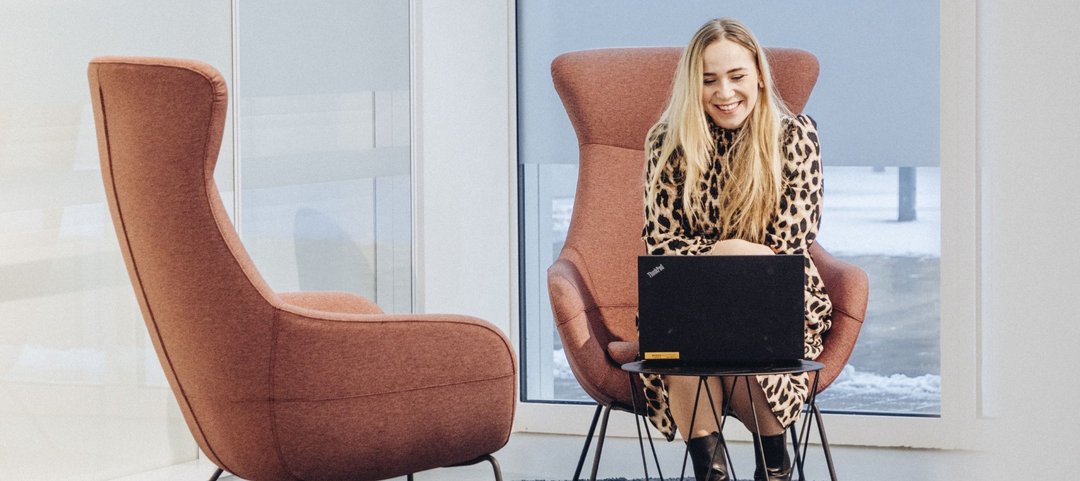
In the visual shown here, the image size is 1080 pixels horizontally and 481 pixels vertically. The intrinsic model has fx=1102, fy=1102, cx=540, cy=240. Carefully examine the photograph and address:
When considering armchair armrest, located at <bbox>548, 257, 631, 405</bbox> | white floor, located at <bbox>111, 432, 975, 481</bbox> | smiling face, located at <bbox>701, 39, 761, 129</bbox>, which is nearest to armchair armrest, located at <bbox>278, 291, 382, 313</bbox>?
armchair armrest, located at <bbox>548, 257, 631, 405</bbox>

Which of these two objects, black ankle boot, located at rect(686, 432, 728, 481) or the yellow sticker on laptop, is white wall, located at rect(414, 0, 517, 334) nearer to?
black ankle boot, located at rect(686, 432, 728, 481)

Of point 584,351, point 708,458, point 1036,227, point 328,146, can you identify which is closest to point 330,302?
point 584,351

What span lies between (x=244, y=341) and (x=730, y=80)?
52.6 inches

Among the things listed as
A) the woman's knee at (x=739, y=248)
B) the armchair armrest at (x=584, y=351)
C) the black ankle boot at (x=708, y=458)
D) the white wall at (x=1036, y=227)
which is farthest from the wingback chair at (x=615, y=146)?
the white wall at (x=1036, y=227)

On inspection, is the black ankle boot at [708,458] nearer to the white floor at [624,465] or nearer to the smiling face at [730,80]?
the smiling face at [730,80]

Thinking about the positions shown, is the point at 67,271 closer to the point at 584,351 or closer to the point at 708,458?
the point at 584,351

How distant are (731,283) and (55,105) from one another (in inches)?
63.9

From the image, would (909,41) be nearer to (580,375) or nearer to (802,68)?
(802,68)

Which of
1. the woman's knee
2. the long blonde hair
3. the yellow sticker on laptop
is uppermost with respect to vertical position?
the long blonde hair

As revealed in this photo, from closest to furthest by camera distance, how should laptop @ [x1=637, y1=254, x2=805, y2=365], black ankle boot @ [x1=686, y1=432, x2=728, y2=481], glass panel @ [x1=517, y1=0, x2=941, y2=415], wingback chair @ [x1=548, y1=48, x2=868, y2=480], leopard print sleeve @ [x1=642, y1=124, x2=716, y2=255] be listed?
laptop @ [x1=637, y1=254, x2=805, y2=365]
black ankle boot @ [x1=686, y1=432, x2=728, y2=481]
leopard print sleeve @ [x1=642, y1=124, x2=716, y2=255]
wingback chair @ [x1=548, y1=48, x2=868, y2=480]
glass panel @ [x1=517, y1=0, x2=941, y2=415]

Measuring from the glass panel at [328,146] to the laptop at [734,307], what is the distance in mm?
1456

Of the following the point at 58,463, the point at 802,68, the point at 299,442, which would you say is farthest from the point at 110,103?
the point at 802,68

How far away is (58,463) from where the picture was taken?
2.57 m

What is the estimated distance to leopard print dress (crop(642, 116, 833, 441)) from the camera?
2510 mm
